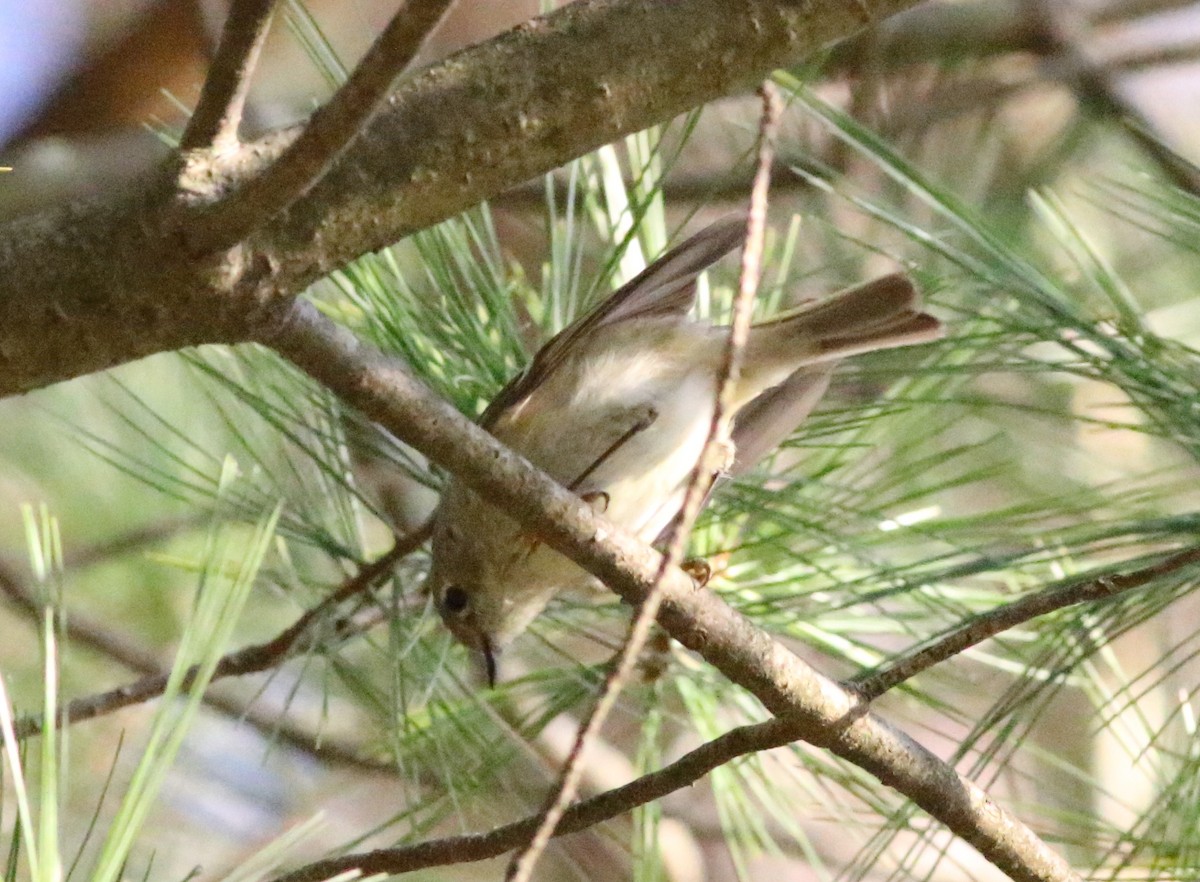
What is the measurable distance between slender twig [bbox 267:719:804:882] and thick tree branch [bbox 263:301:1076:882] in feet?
0.12

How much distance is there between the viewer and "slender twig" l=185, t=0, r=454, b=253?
0.52m

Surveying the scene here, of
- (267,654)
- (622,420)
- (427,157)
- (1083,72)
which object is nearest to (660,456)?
(622,420)

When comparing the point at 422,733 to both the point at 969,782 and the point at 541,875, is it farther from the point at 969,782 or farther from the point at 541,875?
the point at 541,875

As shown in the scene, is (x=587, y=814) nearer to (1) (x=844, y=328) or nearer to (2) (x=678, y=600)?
(2) (x=678, y=600)

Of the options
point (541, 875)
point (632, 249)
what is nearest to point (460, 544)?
point (632, 249)

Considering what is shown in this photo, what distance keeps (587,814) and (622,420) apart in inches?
16.7

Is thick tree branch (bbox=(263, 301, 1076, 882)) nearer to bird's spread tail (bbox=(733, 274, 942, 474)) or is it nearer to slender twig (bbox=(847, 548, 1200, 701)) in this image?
slender twig (bbox=(847, 548, 1200, 701))

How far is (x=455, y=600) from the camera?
116cm

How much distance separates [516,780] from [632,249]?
656mm

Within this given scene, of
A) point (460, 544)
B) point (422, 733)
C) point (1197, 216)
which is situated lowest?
point (422, 733)

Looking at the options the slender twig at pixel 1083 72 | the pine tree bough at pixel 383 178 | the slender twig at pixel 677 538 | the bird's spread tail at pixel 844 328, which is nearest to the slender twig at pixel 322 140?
the pine tree bough at pixel 383 178

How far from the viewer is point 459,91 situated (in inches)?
25.7

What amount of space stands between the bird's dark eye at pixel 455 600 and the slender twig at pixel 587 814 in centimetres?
40

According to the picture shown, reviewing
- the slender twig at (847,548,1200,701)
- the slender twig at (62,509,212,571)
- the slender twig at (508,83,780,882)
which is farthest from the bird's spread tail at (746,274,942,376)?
the slender twig at (62,509,212,571)
